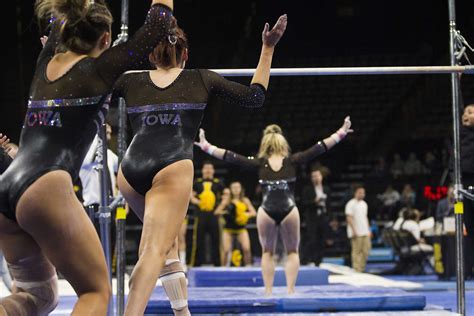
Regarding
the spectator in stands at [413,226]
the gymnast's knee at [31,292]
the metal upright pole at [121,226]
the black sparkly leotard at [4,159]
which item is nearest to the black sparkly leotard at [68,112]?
the gymnast's knee at [31,292]

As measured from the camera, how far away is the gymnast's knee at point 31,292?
2.92 metres

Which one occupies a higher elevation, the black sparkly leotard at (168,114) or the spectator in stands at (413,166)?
the spectator in stands at (413,166)

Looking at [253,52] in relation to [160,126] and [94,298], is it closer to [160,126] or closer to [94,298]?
[160,126]

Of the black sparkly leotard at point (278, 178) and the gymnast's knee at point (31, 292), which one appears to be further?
the black sparkly leotard at point (278, 178)

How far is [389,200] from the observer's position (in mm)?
15688

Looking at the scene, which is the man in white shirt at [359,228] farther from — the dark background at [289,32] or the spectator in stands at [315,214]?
the dark background at [289,32]

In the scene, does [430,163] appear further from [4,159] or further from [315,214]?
[4,159]

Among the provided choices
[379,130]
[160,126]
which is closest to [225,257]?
[379,130]

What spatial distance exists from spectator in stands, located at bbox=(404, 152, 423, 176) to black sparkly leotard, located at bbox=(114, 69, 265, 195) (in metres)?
13.2

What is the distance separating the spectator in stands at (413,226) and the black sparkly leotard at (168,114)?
9.07 m

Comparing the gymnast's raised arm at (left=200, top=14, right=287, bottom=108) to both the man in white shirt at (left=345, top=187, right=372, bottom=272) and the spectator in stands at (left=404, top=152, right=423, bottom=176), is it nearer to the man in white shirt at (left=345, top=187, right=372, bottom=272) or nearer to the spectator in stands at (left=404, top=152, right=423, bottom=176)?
the man in white shirt at (left=345, top=187, right=372, bottom=272)

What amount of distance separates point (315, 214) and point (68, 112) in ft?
35.6

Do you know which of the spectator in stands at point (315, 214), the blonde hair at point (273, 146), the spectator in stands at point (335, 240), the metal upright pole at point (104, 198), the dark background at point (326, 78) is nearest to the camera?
the metal upright pole at point (104, 198)

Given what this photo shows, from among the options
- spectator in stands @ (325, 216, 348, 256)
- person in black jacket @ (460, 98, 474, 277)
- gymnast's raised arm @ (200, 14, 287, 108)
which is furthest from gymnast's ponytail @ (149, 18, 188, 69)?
spectator in stands @ (325, 216, 348, 256)
